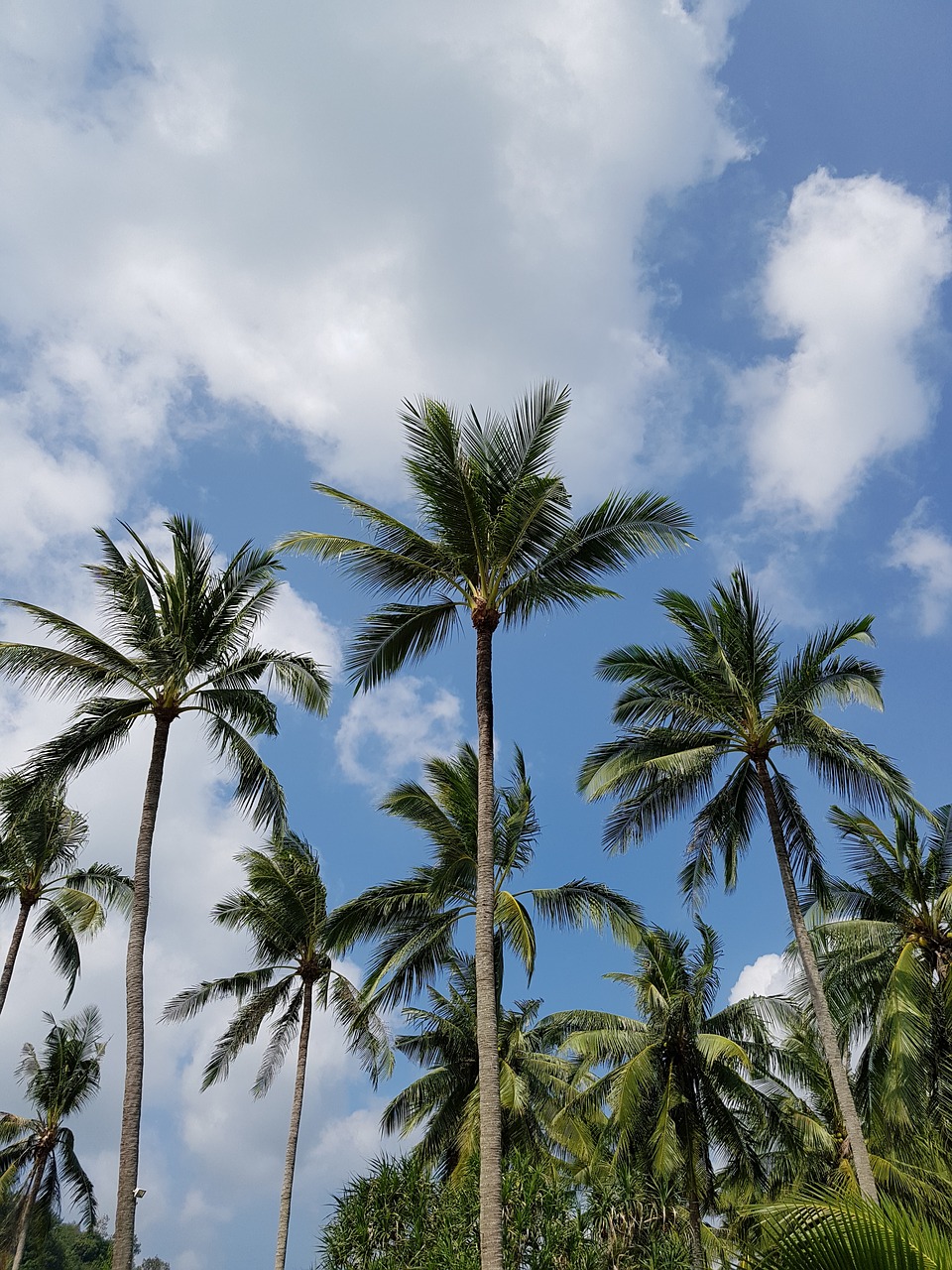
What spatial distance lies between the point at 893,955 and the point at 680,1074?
5391 mm

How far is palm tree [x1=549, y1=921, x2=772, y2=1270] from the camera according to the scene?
21703mm

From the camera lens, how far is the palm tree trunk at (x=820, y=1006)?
14930 millimetres

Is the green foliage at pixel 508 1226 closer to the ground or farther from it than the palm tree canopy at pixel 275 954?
closer to the ground

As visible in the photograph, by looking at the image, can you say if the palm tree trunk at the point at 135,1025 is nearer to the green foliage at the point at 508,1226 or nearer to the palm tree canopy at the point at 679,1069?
the green foliage at the point at 508,1226

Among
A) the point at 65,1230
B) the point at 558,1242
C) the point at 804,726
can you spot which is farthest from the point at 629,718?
the point at 65,1230

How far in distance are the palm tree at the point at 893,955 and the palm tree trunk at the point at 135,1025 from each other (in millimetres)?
12590

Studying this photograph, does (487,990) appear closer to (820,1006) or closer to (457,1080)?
(820,1006)

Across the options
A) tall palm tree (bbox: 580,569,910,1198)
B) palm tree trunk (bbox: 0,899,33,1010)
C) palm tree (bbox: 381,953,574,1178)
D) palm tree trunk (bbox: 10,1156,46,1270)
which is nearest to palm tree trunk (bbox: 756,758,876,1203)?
tall palm tree (bbox: 580,569,910,1198)

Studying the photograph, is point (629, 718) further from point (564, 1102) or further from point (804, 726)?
point (564, 1102)

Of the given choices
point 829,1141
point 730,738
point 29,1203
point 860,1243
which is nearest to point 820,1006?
point 730,738

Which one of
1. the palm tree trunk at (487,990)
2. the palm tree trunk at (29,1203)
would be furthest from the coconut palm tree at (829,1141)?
the palm tree trunk at (29,1203)

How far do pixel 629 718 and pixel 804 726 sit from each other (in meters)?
3.25

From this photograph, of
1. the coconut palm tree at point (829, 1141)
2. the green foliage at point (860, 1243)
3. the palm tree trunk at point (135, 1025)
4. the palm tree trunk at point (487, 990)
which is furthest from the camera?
the coconut palm tree at point (829, 1141)

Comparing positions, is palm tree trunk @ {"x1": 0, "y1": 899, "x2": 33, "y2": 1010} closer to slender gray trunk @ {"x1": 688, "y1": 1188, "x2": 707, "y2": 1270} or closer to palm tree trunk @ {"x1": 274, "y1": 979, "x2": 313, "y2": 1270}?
palm tree trunk @ {"x1": 274, "y1": 979, "x2": 313, "y2": 1270}
